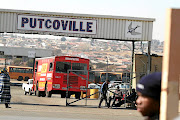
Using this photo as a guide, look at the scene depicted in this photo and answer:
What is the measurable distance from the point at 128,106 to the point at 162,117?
24.9 m

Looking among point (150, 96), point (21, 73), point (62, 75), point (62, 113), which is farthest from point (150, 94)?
point (21, 73)

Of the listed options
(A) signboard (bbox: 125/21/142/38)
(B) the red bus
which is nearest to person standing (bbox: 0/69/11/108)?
(A) signboard (bbox: 125/21/142/38)

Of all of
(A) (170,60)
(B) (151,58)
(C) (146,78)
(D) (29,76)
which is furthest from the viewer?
(D) (29,76)

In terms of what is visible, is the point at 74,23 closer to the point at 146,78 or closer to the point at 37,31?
the point at 37,31

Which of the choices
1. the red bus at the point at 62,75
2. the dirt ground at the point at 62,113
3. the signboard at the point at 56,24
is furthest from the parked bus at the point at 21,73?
the dirt ground at the point at 62,113

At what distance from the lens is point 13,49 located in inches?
3821

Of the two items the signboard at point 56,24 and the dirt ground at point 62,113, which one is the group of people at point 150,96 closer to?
the dirt ground at point 62,113

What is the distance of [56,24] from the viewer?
27.5m

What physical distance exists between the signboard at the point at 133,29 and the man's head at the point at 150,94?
24.1 metres

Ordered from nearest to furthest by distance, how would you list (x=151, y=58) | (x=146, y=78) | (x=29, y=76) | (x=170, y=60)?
(x=170, y=60) → (x=146, y=78) → (x=151, y=58) → (x=29, y=76)

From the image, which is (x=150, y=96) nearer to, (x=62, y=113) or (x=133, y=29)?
(x=62, y=113)

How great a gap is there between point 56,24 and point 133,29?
4362 mm

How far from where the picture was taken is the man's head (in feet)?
10.9

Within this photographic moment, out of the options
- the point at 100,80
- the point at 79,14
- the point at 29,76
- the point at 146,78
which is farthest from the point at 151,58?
the point at 29,76
